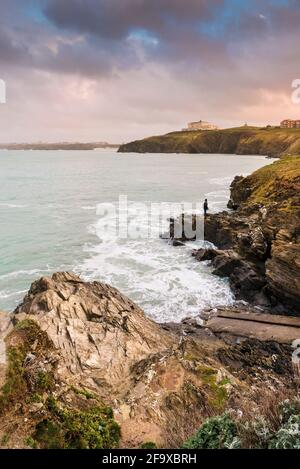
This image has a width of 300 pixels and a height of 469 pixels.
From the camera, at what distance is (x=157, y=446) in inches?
337

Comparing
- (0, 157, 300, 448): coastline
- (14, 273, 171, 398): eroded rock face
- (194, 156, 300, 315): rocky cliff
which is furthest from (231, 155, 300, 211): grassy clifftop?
(14, 273, 171, 398): eroded rock face

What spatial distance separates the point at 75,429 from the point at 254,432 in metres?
4.45

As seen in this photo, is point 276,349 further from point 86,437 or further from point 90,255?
point 90,255

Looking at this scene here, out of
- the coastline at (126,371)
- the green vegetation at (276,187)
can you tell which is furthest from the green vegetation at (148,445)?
the green vegetation at (276,187)

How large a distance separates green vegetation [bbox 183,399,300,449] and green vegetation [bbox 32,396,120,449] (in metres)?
Result: 2.67

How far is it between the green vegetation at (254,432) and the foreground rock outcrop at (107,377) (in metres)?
0.92

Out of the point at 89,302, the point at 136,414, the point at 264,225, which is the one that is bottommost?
the point at 136,414

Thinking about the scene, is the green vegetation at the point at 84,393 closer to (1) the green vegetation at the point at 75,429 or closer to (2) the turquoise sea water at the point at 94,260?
(1) the green vegetation at the point at 75,429

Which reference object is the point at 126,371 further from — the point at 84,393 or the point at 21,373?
→ the point at 21,373

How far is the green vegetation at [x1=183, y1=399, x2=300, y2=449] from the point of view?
634 centimetres

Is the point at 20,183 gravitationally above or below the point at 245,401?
above

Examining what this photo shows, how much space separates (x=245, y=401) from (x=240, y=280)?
15.2 metres

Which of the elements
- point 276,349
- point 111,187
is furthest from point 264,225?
point 111,187

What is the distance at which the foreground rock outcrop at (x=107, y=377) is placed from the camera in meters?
8.91
